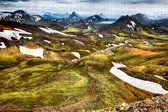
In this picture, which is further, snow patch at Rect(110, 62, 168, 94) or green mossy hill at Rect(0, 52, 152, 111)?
snow patch at Rect(110, 62, 168, 94)

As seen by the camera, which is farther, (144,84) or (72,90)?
(144,84)

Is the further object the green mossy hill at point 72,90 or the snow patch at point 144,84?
the snow patch at point 144,84

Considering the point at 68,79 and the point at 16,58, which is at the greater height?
the point at 68,79

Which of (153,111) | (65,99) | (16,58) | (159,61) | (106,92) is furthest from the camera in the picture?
(16,58)

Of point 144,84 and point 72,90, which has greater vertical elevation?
point 72,90

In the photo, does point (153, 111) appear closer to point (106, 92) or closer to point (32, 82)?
point (106, 92)

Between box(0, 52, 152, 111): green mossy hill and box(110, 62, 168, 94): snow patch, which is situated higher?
box(0, 52, 152, 111): green mossy hill

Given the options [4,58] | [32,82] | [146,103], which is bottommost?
[4,58]

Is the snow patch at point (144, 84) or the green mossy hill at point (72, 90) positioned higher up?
the green mossy hill at point (72, 90)

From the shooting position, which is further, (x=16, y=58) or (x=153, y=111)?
(x=16, y=58)

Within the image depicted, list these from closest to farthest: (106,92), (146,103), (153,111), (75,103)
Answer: (153,111)
(146,103)
(75,103)
(106,92)

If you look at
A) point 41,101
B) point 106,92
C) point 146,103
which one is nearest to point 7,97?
point 41,101
